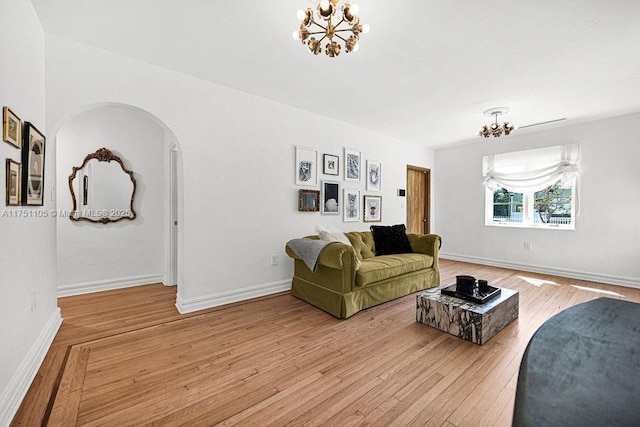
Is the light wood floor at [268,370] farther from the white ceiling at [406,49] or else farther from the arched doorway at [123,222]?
the white ceiling at [406,49]

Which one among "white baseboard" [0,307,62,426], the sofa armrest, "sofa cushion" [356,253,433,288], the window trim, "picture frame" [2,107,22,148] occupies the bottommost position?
"white baseboard" [0,307,62,426]

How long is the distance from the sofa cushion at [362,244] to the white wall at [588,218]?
301 cm

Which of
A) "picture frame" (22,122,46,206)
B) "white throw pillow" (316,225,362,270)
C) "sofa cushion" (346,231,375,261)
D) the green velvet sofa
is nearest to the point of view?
"picture frame" (22,122,46,206)

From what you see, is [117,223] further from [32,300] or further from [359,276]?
[359,276]

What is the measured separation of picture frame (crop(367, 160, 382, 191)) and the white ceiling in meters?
1.21

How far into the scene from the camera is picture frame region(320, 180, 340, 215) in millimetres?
4109

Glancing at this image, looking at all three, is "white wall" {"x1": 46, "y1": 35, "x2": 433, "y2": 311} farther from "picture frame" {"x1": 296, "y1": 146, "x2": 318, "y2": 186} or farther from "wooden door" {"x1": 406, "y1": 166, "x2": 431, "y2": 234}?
"wooden door" {"x1": 406, "y1": 166, "x2": 431, "y2": 234}

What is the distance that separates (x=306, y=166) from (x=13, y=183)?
2.83 m

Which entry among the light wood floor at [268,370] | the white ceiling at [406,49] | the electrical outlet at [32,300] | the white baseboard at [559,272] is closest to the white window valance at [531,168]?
the white ceiling at [406,49]

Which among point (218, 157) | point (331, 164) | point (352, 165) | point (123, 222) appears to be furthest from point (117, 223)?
point (352, 165)

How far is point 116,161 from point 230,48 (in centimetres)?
255

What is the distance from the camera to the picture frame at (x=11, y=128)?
1.49 meters

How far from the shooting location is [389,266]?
10.4ft

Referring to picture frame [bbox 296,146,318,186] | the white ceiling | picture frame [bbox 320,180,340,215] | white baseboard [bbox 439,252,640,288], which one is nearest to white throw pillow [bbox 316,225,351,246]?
picture frame [bbox 320,180,340,215]
